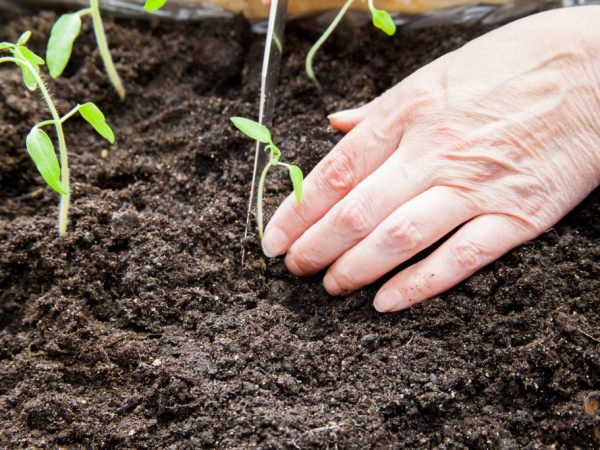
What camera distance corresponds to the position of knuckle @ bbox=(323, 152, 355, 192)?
135cm

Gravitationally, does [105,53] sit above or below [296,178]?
above

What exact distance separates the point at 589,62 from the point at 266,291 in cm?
86

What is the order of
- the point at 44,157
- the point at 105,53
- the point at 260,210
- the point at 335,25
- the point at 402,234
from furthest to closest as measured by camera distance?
the point at 335,25
the point at 105,53
the point at 260,210
the point at 402,234
the point at 44,157

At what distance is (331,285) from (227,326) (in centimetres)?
23

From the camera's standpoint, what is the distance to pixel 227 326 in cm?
125

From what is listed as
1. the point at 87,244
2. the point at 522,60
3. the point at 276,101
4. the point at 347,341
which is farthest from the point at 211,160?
the point at 522,60

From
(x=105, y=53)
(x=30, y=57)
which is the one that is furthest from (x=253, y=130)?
(x=105, y=53)

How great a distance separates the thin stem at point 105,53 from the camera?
1.51 meters

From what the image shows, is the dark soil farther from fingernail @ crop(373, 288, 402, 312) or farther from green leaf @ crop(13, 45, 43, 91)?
green leaf @ crop(13, 45, 43, 91)

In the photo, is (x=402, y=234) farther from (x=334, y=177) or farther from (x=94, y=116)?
(x=94, y=116)

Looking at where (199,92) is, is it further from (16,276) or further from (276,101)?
(16,276)

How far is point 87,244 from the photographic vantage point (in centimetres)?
135

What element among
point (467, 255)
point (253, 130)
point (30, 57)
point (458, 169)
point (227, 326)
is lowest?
point (227, 326)

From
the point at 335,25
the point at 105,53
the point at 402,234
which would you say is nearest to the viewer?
the point at 402,234
